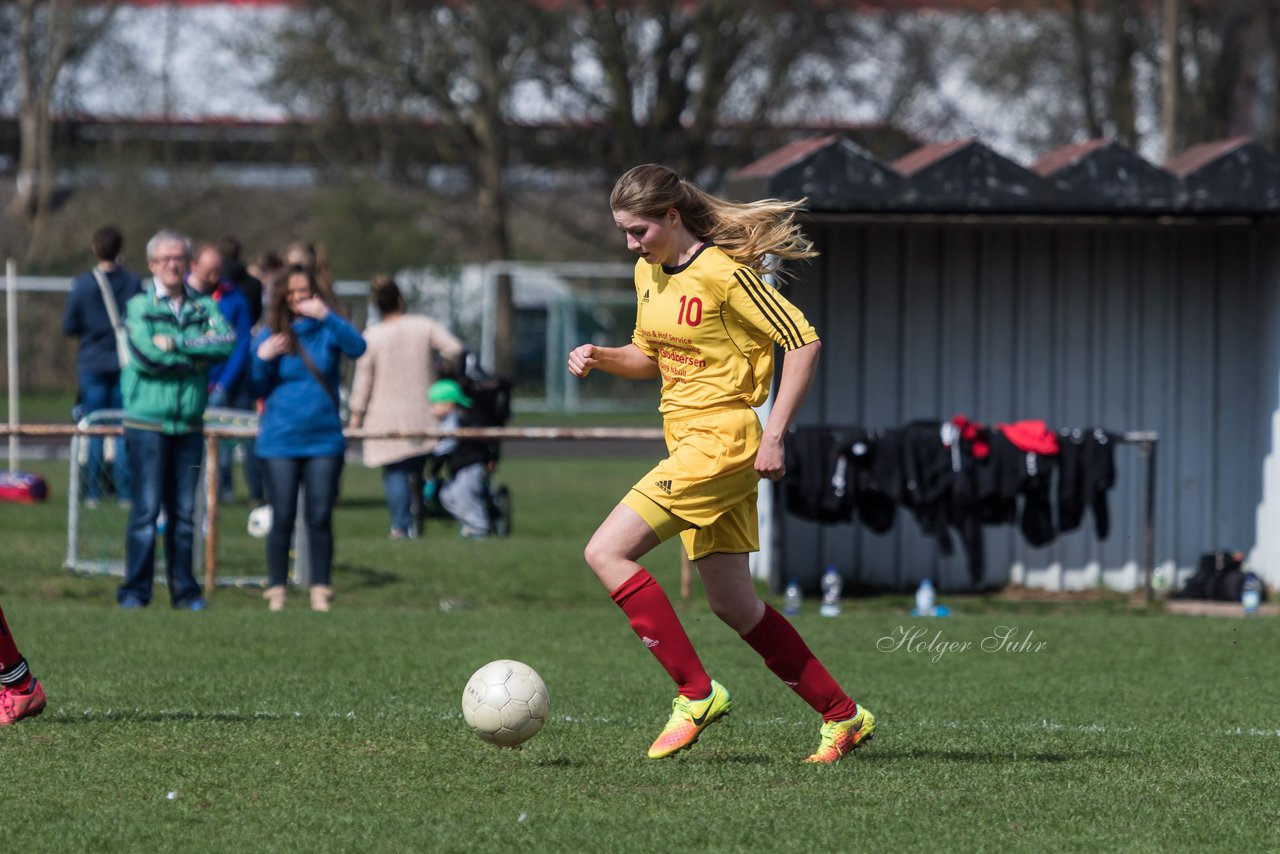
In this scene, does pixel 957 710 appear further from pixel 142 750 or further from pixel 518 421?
pixel 518 421

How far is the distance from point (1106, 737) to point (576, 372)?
242 cm

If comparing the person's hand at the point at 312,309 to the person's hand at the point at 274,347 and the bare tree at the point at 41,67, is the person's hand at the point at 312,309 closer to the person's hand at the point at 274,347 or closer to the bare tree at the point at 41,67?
the person's hand at the point at 274,347

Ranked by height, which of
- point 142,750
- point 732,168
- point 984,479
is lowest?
point 142,750

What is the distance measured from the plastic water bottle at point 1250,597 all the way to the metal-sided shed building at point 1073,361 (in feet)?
2.05

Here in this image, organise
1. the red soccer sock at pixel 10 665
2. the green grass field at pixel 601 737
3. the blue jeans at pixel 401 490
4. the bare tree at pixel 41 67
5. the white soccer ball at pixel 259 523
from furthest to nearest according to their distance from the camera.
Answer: the bare tree at pixel 41 67, the blue jeans at pixel 401 490, the white soccer ball at pixel 259 523, the red soccer sock at pixel 10 665, the green grass field at pixel 601 737

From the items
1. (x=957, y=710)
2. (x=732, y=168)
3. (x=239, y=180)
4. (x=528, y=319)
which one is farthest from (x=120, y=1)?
(x=957, y=710)

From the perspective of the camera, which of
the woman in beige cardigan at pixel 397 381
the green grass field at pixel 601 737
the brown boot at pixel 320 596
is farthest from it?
the woman in beige cardigan at pixel 397 381

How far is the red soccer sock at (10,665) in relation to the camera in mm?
6242

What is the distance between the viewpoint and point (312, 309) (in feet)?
33.9

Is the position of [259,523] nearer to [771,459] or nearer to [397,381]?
[397,381]

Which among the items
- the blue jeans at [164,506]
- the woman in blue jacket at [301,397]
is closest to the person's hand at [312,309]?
the woman in blue jacket at [301,397]

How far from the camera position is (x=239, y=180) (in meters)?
36.2

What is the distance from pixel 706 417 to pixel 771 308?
0.41 metres

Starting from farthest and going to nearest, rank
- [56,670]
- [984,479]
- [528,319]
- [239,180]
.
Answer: [239,180], [528,319], [984,479], [56,670]
